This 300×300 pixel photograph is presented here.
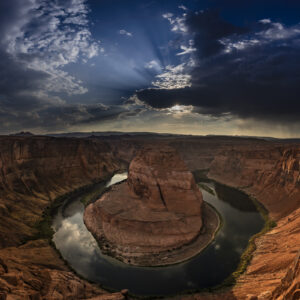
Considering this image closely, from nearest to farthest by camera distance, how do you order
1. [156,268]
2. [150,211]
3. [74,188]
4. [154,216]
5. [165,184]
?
1. [156,268]
2. [154,216]
3. [150,211]
4. [165,184]
5. [74,188]

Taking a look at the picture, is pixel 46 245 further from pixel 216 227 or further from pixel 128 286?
pixel 216 227

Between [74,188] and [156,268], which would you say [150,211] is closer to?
[156,268]

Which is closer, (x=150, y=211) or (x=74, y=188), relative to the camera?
(x=150, y=211)

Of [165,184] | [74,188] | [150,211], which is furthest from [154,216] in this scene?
[74,188]

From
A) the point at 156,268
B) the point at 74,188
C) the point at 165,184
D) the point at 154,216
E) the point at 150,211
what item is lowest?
the point at 156,268

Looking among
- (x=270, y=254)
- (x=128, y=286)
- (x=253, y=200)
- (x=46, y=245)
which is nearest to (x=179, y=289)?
(x=128, y=286)
